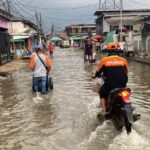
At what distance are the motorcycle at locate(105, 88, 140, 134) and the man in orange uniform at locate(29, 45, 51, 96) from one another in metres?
4.45

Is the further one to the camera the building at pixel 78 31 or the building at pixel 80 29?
the building at pixel 80 29

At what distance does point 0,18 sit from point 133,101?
20.9 meters

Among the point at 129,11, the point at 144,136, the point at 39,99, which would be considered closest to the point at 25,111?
the point at 39,99

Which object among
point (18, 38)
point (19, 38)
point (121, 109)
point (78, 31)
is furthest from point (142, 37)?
point (78, 31)

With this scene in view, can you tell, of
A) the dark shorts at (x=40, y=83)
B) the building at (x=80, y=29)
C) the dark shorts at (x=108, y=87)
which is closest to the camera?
the dark shorts at (x=108, y=87)

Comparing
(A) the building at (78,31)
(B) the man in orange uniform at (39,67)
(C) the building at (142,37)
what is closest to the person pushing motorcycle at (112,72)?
(B) the man in orange uniform at (39,67)

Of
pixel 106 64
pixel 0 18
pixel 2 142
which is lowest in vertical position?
pixel 2 142

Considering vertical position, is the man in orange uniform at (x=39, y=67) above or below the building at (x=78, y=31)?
below

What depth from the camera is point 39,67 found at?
12.4 m

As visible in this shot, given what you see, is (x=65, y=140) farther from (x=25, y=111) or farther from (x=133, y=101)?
(x=133, y=101)

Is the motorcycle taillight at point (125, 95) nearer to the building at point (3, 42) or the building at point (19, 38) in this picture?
the building at point (3, 42)

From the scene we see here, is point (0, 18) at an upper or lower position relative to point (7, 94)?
upper

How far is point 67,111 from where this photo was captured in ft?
34.2

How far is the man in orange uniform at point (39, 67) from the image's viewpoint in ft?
40.5
